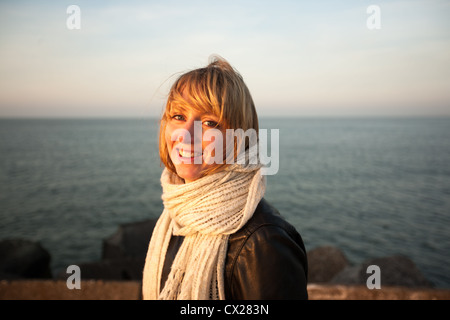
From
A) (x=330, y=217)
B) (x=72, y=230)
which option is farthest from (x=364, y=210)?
(x=72, y=230)

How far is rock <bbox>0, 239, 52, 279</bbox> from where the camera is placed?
766 cm

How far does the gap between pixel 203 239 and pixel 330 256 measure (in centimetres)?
727

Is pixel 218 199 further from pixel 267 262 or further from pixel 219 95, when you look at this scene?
pixel 219 95

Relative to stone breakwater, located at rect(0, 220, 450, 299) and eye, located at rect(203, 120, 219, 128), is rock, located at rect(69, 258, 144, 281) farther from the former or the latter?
eye, located at rect(203, 120, 219, 128)

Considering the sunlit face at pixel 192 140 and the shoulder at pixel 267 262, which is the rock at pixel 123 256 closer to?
the sunlit face at pixel 192 140

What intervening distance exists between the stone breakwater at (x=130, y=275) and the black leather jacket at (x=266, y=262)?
1.21 meters

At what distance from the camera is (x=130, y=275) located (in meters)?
7.37

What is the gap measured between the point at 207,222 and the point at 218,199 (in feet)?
0.48

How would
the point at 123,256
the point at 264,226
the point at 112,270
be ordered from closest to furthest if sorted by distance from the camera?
the point at 264,226 < the point at 112,270 < the point at 123,256

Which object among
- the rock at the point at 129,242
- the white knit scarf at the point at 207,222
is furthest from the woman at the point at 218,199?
the rock at the point at 129,242

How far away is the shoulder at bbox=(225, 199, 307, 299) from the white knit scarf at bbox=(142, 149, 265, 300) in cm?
8

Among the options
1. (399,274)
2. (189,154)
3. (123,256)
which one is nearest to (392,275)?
(399,274)

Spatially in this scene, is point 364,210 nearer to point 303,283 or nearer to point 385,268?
point 385,268

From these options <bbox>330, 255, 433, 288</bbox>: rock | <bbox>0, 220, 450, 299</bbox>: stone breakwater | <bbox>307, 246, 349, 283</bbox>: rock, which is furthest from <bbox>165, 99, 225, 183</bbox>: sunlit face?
<bbox>307, 246, 349, 283</bbox>: rock
